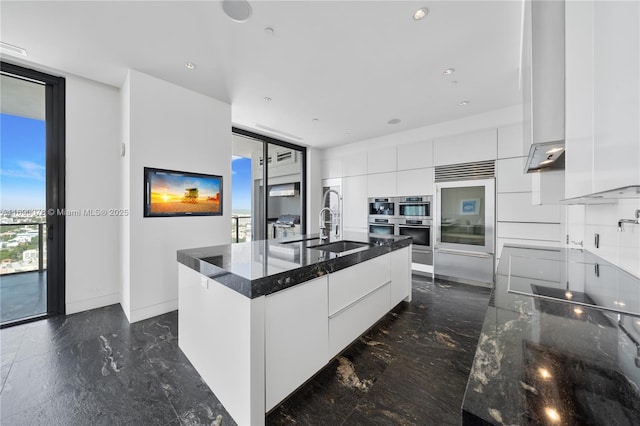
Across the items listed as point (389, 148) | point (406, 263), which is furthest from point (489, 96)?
point (406, 263)

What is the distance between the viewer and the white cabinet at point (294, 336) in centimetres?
132

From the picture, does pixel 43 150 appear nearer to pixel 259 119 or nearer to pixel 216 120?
pixel 216 120

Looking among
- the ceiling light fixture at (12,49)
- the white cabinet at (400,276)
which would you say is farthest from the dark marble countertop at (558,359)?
the ceiling light fixture at (12,49)

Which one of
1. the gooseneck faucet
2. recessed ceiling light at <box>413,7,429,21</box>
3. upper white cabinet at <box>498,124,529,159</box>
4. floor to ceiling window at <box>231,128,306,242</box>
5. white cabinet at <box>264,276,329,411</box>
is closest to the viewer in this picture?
the gooseneck faucet

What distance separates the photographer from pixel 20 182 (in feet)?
9.18

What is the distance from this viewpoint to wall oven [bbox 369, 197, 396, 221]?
189 inches

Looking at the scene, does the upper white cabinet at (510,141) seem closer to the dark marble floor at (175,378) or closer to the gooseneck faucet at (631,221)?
the dark marble floor at (175,378)

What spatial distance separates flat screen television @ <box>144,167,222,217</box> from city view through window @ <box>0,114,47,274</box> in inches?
47.2

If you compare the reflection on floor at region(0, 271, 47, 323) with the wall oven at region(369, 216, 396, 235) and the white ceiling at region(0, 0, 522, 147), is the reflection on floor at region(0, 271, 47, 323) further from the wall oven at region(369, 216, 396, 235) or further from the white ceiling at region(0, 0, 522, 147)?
the wall oven at region(369, 216, 396, 235)

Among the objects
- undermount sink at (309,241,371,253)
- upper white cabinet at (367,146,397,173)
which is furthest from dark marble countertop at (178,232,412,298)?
upper white cabinet at (367,146,397,173)

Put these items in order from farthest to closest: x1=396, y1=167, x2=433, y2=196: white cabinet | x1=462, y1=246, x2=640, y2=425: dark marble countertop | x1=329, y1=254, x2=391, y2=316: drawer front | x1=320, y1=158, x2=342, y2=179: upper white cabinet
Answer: x1=320, y1=158, x2=342, y2=179: upper white cabinet, x1=396, y1=167, x2=433, y2=196: white cabinet, x1=329, y1=254, x2=391, y2=316: drawer front, x1=462, y1=246, x2=640, y2=425: dark marble countertop

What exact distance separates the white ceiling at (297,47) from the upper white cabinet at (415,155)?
0.89 meters

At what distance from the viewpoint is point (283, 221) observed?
5777 millimetres

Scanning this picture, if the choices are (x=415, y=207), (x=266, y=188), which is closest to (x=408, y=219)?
(x=415, y=207)
